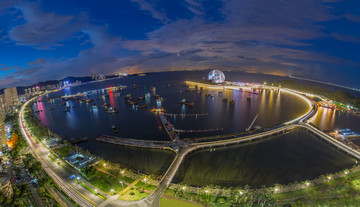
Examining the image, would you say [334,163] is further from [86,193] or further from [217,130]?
[86,193]

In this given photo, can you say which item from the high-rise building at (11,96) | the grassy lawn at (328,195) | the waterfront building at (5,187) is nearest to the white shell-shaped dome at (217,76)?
the grassy lawn at (328,195)

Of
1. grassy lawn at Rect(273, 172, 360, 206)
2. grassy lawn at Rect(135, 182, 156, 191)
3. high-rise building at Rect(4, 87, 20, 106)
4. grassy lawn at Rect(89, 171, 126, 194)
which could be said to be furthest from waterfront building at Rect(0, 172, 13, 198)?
high-rise building at Rect(4, 87, 20, 106)

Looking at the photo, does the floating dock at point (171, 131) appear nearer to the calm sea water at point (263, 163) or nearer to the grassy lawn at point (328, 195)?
the calm sea water at point (263, 163)

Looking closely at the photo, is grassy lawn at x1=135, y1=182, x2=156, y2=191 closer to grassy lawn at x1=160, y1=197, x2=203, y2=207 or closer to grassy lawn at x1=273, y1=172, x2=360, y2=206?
grassy lawn at x1=160, y1=197, x2=203, y2=207

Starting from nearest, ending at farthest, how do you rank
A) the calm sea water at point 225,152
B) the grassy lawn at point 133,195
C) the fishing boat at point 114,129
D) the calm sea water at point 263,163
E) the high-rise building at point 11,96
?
the grassy lawn at point 133,195 < the calm sea water at point 263,163 < the calm sea water at point 225,152 < the fishing boat at point 114,129 < the high-rise building at point 11,96

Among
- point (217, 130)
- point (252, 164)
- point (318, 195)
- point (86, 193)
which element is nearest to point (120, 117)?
point (217, 130)

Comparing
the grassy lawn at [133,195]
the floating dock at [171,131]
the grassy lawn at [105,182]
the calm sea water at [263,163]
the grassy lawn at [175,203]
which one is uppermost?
the floating dock at [171,131]

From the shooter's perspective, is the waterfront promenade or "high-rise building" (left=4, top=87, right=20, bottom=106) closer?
the waterfront promenade

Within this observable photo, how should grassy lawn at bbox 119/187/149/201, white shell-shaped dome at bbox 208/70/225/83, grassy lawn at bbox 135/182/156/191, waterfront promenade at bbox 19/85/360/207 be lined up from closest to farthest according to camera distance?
waterfront promenade at bbox 19/85/360/207
grassy lawn at bbox 119/187/149/201
grassy lawn at bbox 135/182/156/191
white shell-shaped dome at bbox 208/70/225/83
